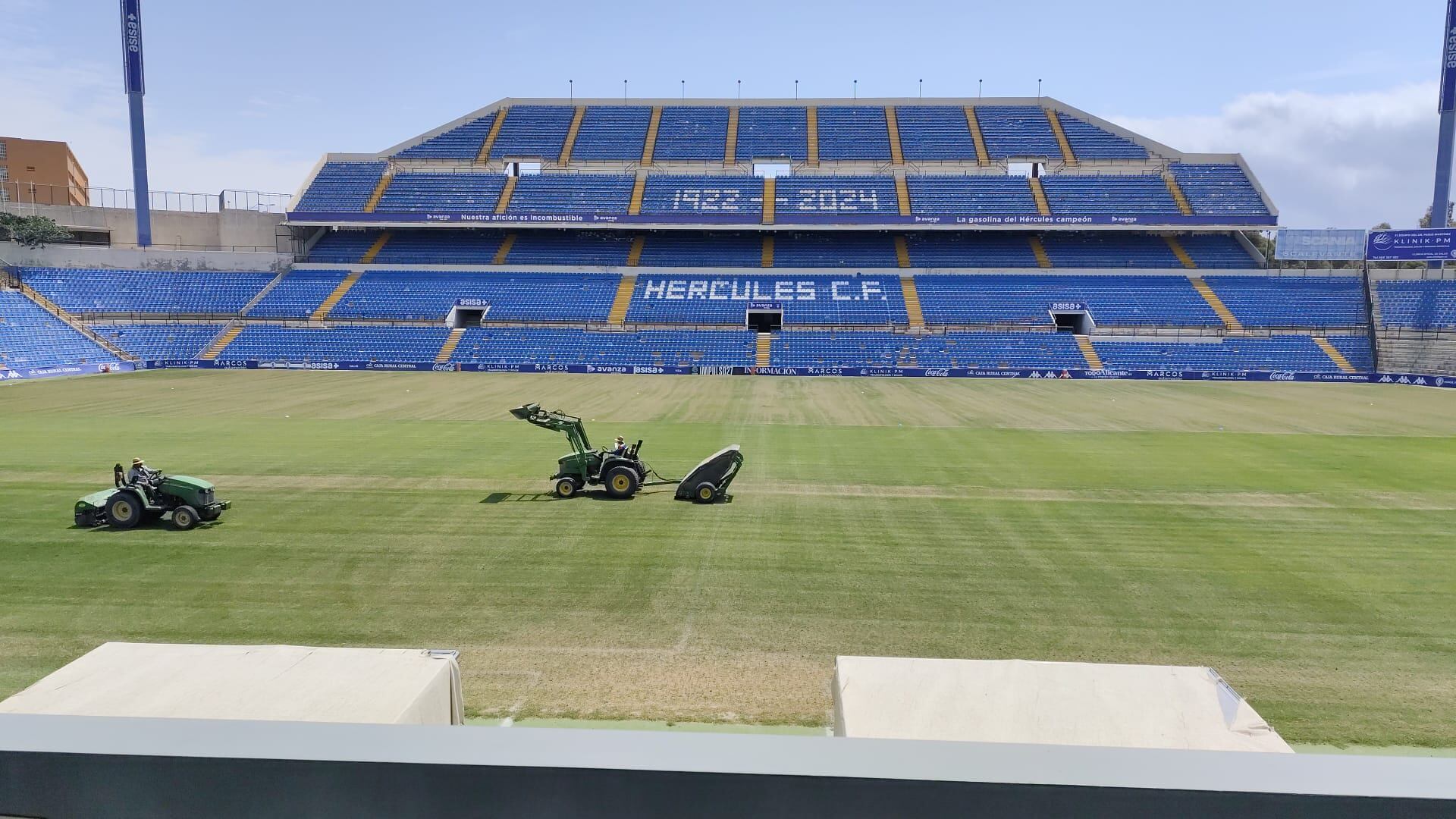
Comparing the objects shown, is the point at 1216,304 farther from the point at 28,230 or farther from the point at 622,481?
the point at 28,230

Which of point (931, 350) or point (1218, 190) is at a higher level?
point (1218, 190)

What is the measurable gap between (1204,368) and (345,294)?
57.0 m

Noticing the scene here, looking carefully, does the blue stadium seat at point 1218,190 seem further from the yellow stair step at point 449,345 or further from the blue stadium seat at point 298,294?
the blue stadium seat at point 298,294

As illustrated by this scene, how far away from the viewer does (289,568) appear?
10.6 metres

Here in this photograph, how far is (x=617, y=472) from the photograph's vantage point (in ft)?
48.5

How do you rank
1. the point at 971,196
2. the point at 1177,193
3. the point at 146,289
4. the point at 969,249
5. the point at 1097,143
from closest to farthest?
1. the point at 146,289
2. the point at 1177,193
3. the point at 969,249
4. the point at 971,196
5. the point at 1097,143

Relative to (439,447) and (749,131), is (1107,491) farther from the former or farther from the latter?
(749,131)

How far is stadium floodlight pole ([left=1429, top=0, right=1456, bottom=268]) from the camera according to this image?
5206 cm

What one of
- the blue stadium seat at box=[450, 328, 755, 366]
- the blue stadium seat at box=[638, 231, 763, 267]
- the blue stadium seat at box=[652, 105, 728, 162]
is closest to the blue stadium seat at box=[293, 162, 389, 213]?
the blue stadium seat at box=[450, 328, 755, 366]

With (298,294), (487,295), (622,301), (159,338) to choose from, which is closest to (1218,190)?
(622,301)

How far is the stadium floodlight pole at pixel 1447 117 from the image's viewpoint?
171 feet

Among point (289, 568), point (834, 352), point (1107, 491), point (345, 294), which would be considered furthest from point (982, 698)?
point (345, 294)

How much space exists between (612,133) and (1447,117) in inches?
2416

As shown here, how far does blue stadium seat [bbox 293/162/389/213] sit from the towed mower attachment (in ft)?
190
